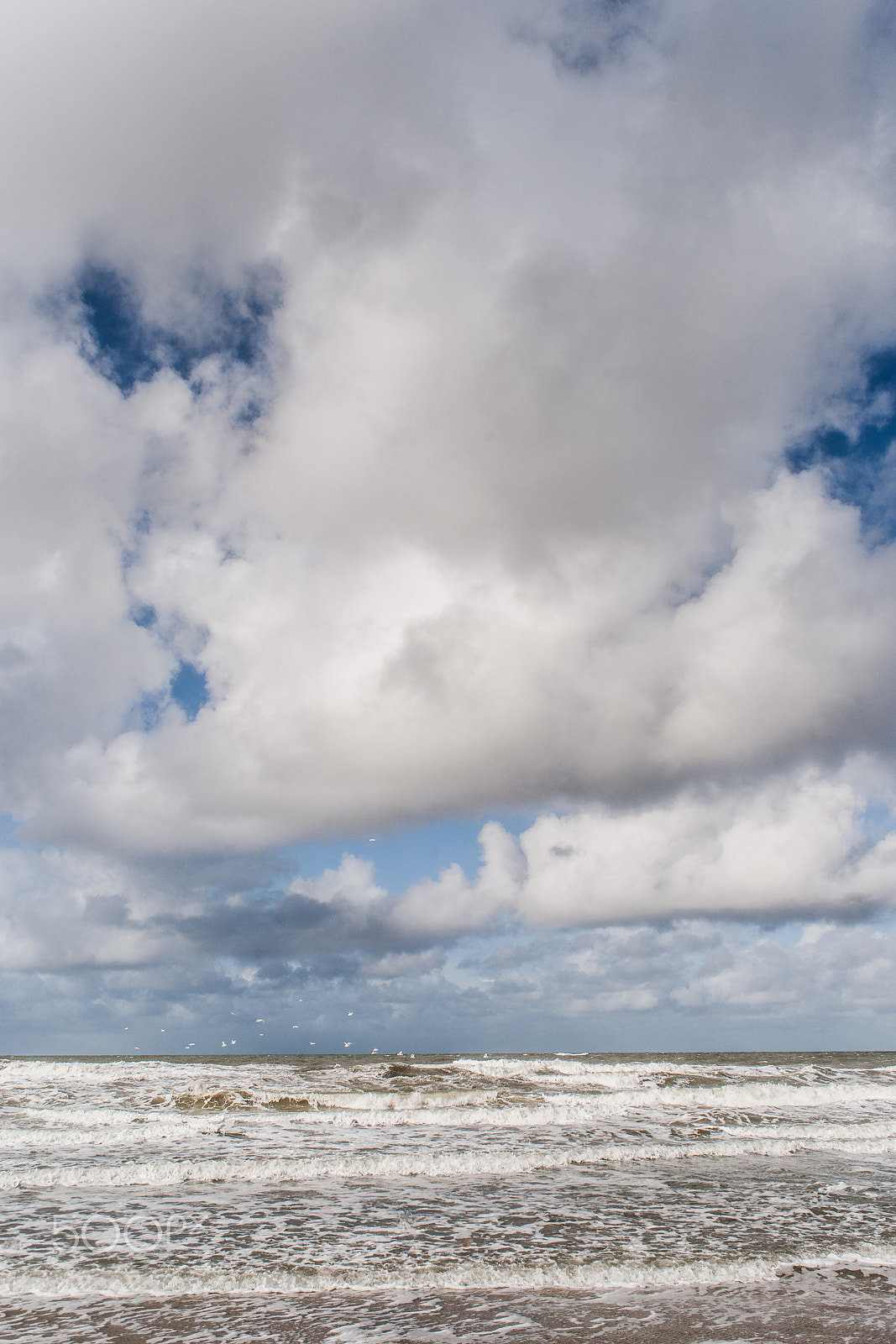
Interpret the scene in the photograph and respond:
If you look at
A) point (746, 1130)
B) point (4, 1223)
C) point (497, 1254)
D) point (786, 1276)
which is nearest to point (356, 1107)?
point (746, 1130)

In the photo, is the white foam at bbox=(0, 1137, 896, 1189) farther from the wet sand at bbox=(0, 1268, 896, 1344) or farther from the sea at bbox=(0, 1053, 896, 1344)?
the wet sand at bbox=(0, 1268, 896, 1344)

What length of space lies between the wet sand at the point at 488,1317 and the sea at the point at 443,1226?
0.04 m

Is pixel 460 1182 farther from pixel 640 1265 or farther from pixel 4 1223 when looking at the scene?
pixel 4 1223

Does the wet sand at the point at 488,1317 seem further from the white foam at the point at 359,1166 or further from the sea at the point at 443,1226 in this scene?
the white foam at the point at 359,1166

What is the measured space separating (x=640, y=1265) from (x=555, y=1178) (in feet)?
20.1

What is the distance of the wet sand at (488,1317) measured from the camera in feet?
24.7

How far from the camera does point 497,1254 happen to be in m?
10.0

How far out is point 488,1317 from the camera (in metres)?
8.02

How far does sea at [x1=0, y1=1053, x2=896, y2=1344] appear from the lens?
26.4 ft

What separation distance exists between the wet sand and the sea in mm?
35

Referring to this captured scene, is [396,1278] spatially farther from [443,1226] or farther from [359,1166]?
[359,1166]

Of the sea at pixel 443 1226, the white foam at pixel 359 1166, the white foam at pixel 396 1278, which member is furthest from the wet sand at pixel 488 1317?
the white foam at pixel 359 1166

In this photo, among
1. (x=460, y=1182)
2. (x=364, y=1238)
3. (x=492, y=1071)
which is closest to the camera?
(x=364, y=1238)

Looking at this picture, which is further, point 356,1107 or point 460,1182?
point 356,1107
